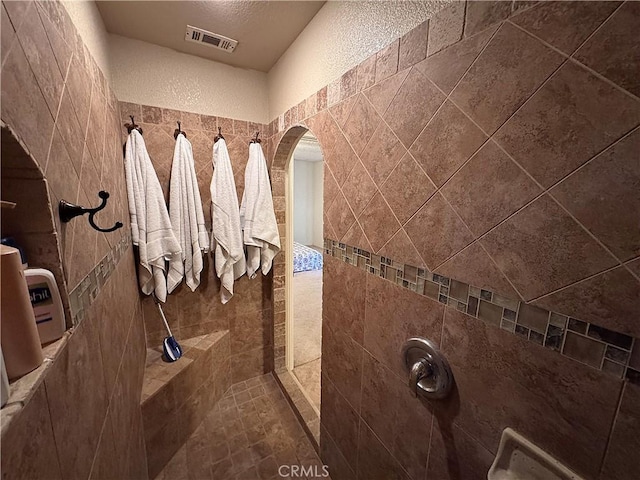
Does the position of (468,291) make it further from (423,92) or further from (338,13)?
(338,13)

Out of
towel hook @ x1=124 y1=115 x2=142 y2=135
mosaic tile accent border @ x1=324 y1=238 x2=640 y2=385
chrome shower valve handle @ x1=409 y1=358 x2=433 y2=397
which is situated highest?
towel hook @ x1=124 y1=115 x2=142 y2=135

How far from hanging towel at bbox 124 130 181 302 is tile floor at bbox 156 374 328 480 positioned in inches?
36.3

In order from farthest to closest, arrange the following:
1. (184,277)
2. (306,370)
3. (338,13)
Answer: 1. (306,370)
2. (184,277)
3. (338,13)

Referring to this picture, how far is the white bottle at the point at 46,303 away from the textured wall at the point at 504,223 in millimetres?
863

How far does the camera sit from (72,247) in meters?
0.64

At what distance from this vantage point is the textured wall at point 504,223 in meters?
0.44

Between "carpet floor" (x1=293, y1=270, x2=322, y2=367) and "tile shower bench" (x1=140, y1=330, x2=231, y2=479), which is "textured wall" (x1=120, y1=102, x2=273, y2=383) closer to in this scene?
"tile shower bench" (x1=140, y1=330, x2=231, y2=479)

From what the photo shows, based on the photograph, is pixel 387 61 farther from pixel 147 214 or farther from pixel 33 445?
pixel 147 214

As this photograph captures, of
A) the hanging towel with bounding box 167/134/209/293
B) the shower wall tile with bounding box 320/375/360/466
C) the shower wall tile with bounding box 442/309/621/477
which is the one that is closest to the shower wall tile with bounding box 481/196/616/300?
the shower wall tile with bounding box 442/309/621/477

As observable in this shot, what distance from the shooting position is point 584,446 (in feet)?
1.62

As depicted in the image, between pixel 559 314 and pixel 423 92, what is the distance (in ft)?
2.08

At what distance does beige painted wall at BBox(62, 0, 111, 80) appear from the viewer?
835 millimetres

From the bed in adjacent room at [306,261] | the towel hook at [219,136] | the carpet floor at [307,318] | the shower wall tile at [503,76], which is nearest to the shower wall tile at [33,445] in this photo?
the shower wall tile at [503,76]

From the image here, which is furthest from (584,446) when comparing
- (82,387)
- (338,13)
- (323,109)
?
(338,13)
